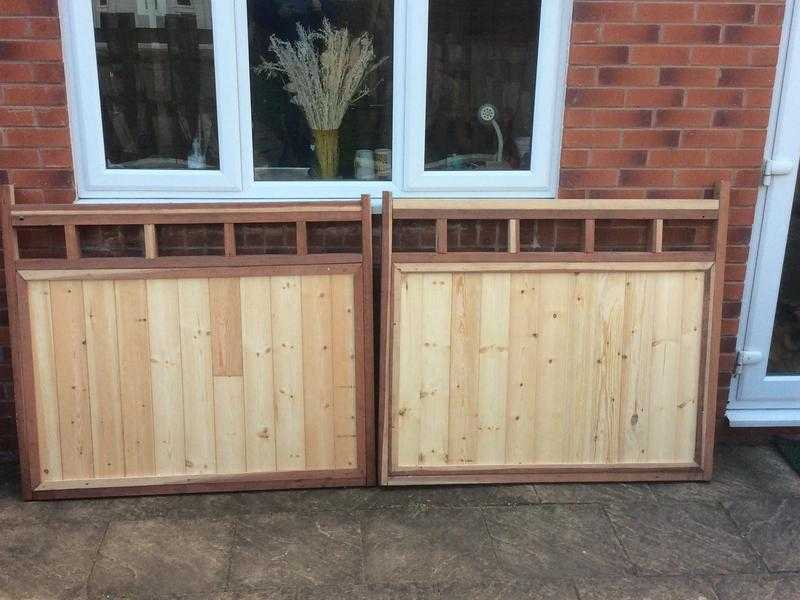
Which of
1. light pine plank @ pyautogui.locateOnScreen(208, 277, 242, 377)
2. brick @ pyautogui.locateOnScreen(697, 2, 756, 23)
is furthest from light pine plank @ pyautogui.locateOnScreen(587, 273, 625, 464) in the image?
light pine plank @ pyautogui.locateOnScreen(208, 277, 242, 377)

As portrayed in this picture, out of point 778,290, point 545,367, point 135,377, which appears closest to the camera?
point 135,377

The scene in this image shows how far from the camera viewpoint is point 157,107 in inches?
123

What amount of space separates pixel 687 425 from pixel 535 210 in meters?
1.15

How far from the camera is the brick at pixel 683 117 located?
10.2 feet

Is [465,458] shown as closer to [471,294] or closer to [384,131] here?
[471,294]

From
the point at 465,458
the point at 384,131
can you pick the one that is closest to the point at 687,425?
the point at 465,458

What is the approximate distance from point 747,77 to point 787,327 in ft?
4.13

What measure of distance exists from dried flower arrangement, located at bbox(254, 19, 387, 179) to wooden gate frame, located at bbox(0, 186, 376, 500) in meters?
0.43

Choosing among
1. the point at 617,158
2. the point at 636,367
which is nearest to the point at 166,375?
the point at 636,367

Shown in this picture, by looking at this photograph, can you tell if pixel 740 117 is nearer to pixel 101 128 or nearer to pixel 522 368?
pixel 522 368

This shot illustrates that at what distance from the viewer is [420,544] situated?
2840mm

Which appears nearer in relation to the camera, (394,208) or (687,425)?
(394,208)

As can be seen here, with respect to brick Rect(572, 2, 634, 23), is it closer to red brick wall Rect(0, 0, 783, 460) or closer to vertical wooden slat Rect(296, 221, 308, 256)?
red brick wall Rect(0, 0, 783, 460)

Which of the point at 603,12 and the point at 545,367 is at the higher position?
the point at 603,12
